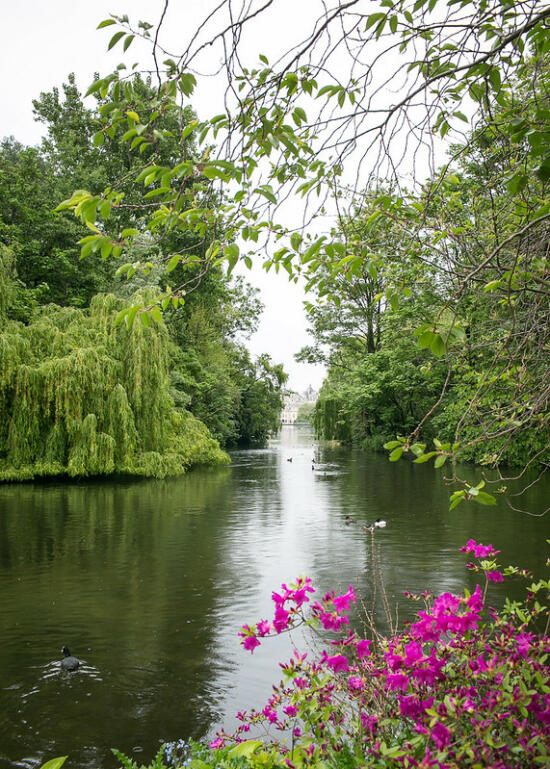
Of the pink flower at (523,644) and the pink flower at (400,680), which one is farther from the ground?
the pink flower at (523,644)

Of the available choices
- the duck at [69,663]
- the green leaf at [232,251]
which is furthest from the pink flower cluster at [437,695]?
the duck at [69,663]

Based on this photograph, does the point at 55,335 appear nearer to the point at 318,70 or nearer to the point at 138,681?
the point at 138,681

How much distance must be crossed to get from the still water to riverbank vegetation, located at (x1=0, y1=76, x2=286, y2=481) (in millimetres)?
1221

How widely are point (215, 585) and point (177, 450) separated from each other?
35.9 feet

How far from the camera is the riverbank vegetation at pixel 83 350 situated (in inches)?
A: 559

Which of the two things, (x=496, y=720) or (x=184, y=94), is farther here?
(x=184, y=94)

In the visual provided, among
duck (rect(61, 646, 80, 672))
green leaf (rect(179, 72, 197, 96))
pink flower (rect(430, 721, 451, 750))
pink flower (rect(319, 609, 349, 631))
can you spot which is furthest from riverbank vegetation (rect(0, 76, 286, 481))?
pink flower (rect(430, 721, 451, 750))

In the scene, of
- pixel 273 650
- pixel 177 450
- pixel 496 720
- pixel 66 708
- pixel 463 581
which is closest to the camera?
pixel 496 720

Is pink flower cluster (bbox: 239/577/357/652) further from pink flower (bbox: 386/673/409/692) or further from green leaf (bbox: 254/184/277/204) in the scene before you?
green leaf (bbox: 254/184/277/204)

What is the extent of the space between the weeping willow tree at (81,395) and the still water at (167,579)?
738 millimetres

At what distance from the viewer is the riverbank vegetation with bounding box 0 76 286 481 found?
46.6 ft

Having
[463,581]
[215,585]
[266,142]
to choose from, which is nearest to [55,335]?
[215,585]

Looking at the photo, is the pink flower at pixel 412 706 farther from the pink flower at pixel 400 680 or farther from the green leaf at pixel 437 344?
the green leaf at pixel 437 344

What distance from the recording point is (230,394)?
2864 cm
